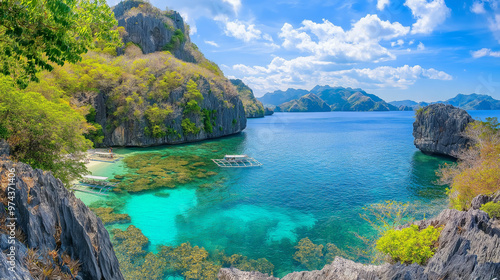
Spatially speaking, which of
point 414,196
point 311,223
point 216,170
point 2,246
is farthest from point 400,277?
point 216,170

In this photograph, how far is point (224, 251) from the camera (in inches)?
721

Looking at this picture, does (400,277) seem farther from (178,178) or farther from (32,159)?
(178,178)

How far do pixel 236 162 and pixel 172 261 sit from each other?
1068 inches

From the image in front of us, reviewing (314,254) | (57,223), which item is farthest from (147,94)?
(57,223)

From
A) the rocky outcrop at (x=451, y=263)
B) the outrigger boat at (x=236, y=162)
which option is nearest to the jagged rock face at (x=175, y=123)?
the outrigger boat at (x=236, y=162)

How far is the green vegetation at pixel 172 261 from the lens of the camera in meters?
15.4

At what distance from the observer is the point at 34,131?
16.4 meters

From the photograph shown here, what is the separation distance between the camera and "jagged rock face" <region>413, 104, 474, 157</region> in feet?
149

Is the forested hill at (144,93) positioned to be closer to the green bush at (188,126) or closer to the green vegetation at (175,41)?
the green bush at (188,126)

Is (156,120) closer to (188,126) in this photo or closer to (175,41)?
(188,126)

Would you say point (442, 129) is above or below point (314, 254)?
above

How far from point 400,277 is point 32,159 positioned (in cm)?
2049

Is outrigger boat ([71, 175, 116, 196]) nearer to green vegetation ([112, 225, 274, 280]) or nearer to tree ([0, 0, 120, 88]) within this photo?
green vegetation ([112, 225, 274, 280])

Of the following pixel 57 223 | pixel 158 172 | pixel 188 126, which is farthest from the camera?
pixel 188 126
